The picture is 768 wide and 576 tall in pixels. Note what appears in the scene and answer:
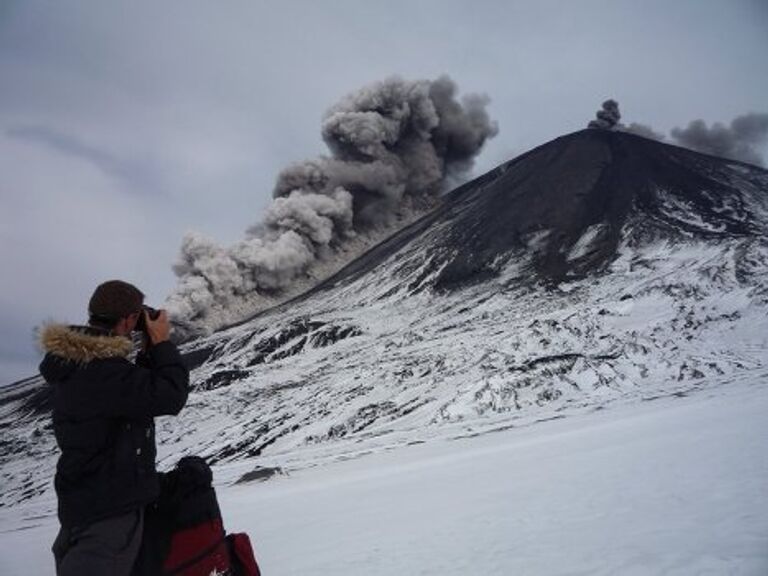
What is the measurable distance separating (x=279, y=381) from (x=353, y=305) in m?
15.3

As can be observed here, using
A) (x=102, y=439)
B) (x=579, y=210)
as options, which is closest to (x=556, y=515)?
(x=102, y=439)

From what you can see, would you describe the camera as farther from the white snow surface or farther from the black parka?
the white snow surface

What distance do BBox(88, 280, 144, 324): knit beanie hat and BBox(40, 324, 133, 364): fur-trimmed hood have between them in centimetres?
11

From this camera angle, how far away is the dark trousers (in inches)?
98.3

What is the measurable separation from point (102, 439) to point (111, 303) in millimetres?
588

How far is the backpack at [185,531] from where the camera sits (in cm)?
268

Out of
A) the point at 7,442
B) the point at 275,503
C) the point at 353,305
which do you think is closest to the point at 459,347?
the point at 353,305

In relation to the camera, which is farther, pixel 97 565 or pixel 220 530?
pixel 220 530

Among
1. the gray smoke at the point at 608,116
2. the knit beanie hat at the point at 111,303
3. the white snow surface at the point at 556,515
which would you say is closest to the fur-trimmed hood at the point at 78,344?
the knit beanie hat at the point at 111,303

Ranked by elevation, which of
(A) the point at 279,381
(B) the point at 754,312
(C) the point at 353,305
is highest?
(C) the point at 353,305

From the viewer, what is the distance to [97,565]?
2.49 meters

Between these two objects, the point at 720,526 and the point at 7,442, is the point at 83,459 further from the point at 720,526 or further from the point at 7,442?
the point at 7,442

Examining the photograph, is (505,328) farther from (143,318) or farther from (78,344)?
(78,344)

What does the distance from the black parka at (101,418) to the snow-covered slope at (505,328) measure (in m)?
18.2
